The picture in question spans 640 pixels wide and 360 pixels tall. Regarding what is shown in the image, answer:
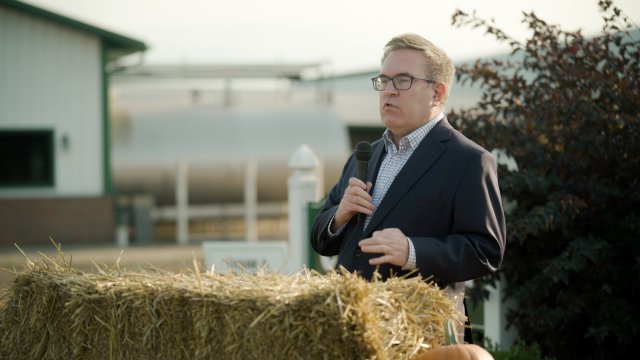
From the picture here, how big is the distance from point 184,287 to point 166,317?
132mm

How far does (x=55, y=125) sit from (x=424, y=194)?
57.8 ft

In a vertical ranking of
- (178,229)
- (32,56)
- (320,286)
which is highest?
(32,56)

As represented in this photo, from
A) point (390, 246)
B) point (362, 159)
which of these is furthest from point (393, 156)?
point (390, 246)

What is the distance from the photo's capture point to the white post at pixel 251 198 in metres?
21.7

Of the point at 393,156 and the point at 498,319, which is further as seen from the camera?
the point at 498,319

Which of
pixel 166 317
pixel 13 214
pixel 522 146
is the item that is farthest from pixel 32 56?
pixel 166 317

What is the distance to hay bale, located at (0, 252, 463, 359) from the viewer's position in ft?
9.15

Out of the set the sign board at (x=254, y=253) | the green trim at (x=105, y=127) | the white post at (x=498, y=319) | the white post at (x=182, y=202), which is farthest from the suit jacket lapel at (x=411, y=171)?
the white post at (x=182, y=202)

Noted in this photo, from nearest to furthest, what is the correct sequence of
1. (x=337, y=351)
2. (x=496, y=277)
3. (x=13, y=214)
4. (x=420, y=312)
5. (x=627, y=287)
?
1. (x=337, y=351)
2. (x=420, y=312)
3. (x=627, y=287)
4. (x=496, y=277)
5. (x=13, y=214)

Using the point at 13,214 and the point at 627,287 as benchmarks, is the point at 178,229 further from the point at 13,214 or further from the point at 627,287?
the point at 627,287

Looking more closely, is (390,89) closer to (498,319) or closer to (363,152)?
(363,152)

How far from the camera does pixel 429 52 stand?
363 cm

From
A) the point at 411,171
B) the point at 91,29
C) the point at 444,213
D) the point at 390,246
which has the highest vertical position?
the point at 91,29

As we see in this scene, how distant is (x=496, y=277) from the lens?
20.1 ft
